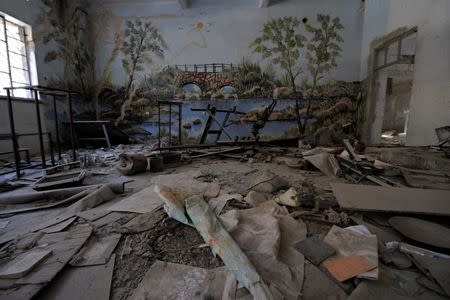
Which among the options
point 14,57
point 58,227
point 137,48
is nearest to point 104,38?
point 137,48

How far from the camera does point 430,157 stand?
3281 mm

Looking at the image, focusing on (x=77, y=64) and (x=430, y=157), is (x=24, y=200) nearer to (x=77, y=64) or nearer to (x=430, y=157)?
(x=430, y=157)

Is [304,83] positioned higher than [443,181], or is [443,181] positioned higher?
[304,83]

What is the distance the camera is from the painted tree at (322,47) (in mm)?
7164

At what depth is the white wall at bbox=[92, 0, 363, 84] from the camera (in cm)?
714

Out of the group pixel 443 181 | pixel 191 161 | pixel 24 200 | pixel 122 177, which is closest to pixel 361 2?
pixel 443 181

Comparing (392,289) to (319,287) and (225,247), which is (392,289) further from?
(225,247)

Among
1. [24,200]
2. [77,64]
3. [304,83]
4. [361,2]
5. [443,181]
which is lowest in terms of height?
[24,200]

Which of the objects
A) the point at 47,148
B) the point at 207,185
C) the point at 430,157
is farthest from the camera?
the point at 47,148

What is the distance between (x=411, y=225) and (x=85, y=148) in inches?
284

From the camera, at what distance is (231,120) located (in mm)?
7656

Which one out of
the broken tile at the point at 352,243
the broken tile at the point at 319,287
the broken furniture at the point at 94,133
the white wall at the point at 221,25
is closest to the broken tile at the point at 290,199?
the broken tile at the point at 352,243

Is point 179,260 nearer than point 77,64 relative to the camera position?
Yes

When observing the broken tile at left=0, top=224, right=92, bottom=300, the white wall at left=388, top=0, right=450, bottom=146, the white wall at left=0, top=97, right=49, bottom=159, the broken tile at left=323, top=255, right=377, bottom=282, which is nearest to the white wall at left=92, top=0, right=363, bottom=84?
the white wall at left=388, top=0, right=450, bottom=146
